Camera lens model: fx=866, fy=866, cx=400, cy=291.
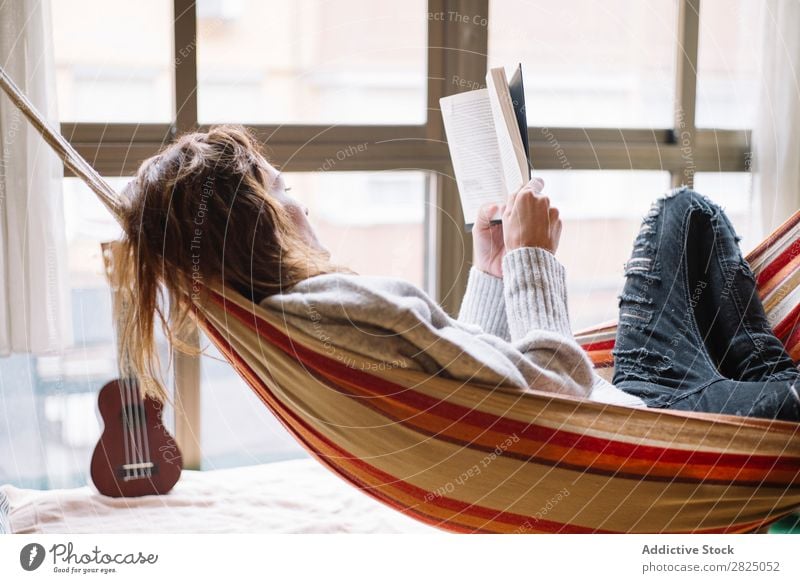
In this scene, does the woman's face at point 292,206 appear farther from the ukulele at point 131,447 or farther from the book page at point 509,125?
the ukulele at point 131,447

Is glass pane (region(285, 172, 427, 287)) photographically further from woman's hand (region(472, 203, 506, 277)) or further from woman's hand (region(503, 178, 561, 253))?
woman's hand (region(503, 178, 561, 253))

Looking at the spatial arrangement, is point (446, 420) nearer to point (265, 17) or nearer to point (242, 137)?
point (242, 137)

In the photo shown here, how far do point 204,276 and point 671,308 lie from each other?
0.72 meters

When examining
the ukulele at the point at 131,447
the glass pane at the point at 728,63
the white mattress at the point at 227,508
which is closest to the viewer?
the white mattress at the point at 227,508

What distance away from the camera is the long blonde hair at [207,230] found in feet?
3.59

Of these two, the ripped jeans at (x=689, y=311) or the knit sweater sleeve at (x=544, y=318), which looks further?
the ripped jeans at (x=689, y=311)

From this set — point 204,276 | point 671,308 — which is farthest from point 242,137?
point 671,308

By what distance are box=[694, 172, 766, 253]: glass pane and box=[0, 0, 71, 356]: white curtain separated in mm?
1359

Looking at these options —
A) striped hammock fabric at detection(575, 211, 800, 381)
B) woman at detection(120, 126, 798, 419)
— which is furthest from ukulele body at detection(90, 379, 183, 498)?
striped hammock fabric at detection(575, 211, 800, 381)

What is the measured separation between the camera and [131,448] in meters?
1.53

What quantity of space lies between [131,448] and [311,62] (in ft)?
2.61

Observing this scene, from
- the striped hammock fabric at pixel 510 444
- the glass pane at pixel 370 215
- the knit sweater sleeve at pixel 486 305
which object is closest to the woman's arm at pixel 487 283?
the knit sweater sleeve at pixel 486 305

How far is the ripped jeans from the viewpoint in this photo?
133cm

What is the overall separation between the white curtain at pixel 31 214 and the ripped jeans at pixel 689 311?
0.97 meters
